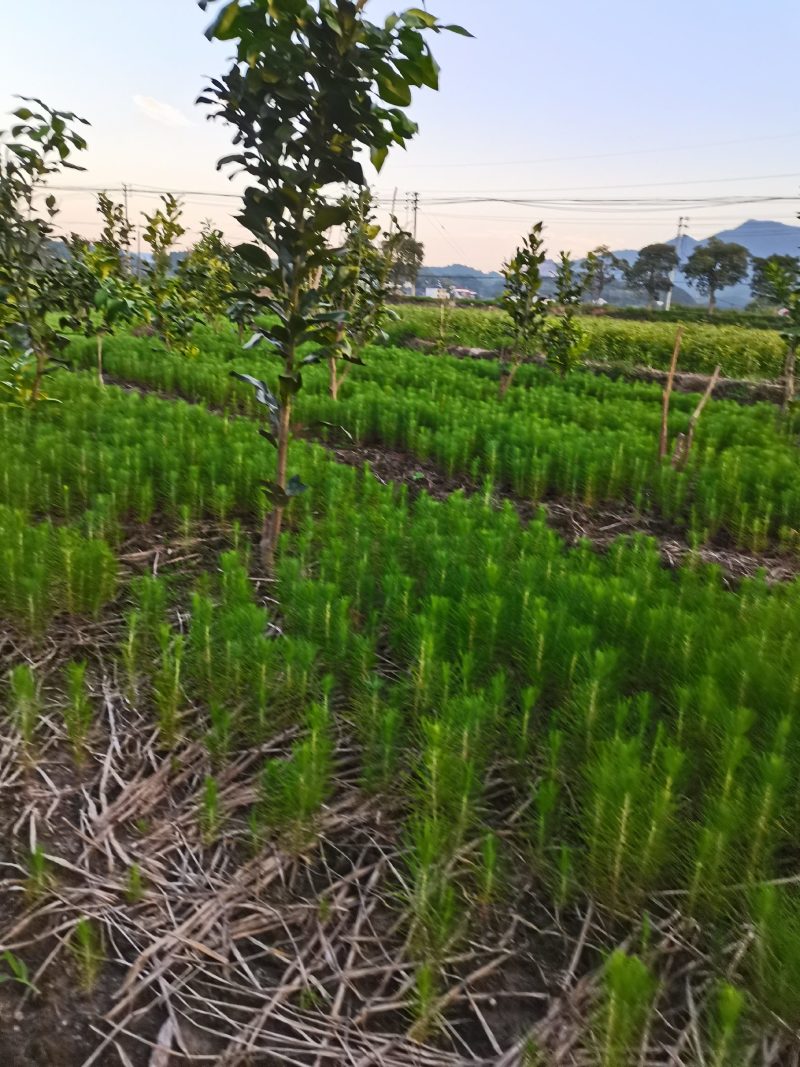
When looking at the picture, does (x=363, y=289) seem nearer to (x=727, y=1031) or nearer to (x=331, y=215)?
(x=331, y=215)

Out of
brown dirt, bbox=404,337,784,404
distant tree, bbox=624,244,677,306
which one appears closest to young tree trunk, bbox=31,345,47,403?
brown dirt, bbox=404,337,784,404

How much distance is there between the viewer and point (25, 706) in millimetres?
2322

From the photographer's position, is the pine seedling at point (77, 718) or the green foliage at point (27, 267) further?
the green foliage at point (27, 267)

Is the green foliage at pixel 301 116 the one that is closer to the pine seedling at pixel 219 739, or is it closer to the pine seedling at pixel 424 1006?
the pine seedling at pixel 219 739

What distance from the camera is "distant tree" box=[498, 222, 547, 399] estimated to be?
33.0 feet

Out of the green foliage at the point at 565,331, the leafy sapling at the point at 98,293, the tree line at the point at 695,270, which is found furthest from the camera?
the tree line at the point at 695,270

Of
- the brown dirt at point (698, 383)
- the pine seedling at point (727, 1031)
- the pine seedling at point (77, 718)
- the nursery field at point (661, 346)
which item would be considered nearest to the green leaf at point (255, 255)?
the pine seedling at point (77, 718)

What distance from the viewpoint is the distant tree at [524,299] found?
1005 centimetres

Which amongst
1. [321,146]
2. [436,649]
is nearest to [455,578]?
[436,649]

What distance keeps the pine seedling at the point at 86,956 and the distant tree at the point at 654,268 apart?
86.6m

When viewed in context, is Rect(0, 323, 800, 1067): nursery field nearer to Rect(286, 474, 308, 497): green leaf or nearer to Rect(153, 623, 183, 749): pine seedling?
Rect(153, 623, 183, 749): pine seedling

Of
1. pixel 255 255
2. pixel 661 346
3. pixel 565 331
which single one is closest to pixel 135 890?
pixel 255 255

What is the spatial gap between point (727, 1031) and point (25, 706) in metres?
2.09

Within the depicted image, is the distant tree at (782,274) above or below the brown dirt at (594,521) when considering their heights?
above
